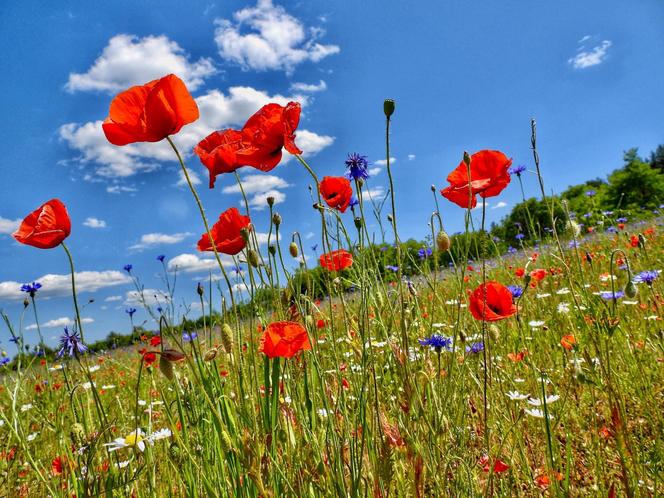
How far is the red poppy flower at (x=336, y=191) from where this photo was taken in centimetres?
159

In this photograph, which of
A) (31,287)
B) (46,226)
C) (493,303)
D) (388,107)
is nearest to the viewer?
(388,107)

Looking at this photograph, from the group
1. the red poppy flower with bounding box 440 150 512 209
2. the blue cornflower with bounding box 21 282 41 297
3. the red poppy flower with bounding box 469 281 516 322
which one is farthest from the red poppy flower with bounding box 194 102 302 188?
the blue cornflower with bounding box 21 282 41 297

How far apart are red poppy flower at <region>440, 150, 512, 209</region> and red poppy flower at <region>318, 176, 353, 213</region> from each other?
36 cm

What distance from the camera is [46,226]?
4.36ft

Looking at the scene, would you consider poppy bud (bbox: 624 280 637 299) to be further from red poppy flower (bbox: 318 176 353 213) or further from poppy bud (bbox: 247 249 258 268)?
poppy bud (bbox: 247 249 258 268)

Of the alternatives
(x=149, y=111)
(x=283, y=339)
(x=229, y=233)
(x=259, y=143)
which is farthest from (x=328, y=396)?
(x=149, y=111)

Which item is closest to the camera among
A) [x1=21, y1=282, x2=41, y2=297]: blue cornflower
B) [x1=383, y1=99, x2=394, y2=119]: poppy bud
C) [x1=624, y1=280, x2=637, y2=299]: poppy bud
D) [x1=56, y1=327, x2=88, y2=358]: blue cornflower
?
[x1=383, y1=99, x2=394, y2=119]: poppy bud

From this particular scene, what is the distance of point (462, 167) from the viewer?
1.44 m

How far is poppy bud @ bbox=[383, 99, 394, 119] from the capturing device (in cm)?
113

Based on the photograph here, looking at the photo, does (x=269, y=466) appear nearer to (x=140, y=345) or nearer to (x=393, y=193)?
(x=393, y=193)

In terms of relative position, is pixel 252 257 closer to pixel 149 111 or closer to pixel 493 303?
pixel 149 111

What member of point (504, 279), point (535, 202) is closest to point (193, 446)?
point (504, 279)

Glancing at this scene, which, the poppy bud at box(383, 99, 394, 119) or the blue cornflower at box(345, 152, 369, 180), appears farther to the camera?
the blue cornflower at box(345, 152, 369, 180)

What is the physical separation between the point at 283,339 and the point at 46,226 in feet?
2.53
